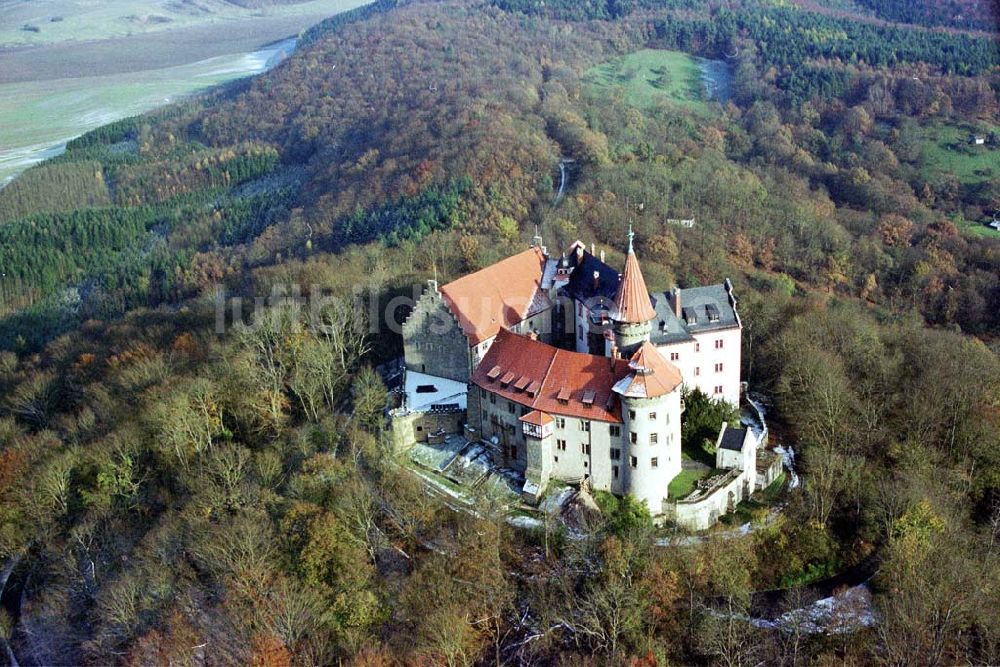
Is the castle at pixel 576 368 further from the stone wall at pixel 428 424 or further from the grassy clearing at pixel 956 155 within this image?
the grassy clearing at pixel 956 155

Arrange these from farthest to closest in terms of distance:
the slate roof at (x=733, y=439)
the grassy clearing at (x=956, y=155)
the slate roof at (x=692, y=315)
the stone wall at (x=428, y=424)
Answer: the grassy clearing at (x=956, y=155), the stone wall at (x=428, y=424), the slate roof at (x=692, y=315), the slate roof at (x=733, y=439)

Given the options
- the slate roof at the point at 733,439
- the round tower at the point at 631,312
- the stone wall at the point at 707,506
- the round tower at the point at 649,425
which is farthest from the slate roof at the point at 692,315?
the stone wall at the point at 707,506

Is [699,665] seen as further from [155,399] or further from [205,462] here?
[155,399]

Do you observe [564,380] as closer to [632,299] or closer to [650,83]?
[632,299]

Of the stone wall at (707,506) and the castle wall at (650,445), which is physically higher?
the castle wall at (650,445)

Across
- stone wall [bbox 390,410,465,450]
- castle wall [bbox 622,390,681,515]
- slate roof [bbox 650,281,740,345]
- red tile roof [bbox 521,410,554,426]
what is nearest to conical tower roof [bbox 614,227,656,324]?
slate roof [bbox 650,281,740,345]

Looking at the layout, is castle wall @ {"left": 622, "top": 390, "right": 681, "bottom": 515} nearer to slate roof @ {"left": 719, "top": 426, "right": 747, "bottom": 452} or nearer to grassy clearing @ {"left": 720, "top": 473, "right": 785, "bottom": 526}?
slate roof @ {"left": 719, "top": 426, "right": 747, "bottom": 452}
